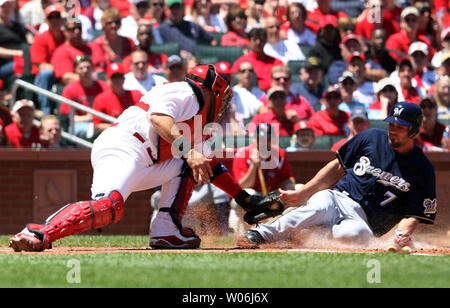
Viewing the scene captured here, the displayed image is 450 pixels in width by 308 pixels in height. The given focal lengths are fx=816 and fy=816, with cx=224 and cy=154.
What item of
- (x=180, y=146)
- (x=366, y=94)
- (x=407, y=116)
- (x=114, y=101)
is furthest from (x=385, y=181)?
(x=366, y=94)

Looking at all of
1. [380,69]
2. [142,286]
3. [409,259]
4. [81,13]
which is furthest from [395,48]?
[142,286]

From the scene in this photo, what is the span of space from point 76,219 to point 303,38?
27.1ft

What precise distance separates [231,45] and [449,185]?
14.5 ft

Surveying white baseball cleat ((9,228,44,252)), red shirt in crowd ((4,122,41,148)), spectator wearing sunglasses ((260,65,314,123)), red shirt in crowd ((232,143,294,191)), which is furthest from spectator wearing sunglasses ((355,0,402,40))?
white baseball cleat ((9,228,44,252))

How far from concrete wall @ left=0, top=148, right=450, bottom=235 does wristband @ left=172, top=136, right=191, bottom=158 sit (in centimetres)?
396

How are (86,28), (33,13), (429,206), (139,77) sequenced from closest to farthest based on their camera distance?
(429,206) → (139,77) → (86,28) → (33,13)

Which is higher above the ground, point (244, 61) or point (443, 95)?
point (244, 61)

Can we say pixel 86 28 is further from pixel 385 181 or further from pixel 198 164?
pixel 198 164

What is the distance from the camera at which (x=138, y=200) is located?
35.8 feet

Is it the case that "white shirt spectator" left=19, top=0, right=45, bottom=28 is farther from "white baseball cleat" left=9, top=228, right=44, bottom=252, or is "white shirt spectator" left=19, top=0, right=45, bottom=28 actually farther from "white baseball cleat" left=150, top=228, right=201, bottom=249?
"white baseball cleat" left=9, top=228, right=44, bottom=252

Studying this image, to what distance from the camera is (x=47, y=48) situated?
40.1 ft

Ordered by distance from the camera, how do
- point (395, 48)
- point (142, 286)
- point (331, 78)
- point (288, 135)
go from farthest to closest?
point (395, 48) < point (331, 78) < point (288, 135) < point (142, 286)

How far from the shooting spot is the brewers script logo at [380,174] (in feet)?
24.0

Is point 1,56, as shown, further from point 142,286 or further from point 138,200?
point 142,286
